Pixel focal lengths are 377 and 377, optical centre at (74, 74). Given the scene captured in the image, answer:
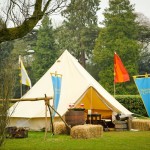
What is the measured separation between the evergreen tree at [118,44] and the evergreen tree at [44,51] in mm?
3783

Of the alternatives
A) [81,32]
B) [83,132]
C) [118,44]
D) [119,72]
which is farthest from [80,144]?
[81,32]

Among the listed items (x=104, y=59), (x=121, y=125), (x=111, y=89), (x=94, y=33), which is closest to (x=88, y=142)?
(x=121, y=125)

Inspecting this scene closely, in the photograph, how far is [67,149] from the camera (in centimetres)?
726

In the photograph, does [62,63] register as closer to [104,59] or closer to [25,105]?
[25,105]

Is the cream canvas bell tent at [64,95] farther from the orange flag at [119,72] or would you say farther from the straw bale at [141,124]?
the orange flag at [119,72]

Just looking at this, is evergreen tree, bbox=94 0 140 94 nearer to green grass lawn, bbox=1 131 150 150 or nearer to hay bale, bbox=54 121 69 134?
hay bale, bbox=54 121 69 134

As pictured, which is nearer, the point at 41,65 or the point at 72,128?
the point at 72,128

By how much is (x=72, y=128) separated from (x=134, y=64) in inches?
722

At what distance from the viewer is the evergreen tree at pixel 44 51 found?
96.2 feet

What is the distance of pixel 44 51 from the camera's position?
97.3ft

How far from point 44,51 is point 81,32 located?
11.9 ft

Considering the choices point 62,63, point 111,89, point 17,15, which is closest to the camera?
point 17,15

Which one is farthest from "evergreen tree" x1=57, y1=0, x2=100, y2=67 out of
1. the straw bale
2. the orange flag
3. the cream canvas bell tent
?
the straw bale

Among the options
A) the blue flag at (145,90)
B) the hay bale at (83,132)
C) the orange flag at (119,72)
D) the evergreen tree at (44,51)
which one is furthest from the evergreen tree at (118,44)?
the hay bale at (83,132)
